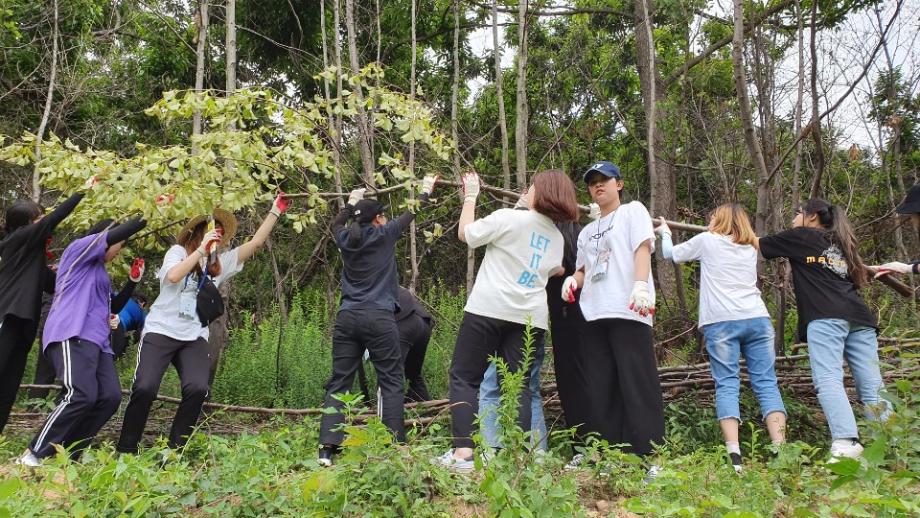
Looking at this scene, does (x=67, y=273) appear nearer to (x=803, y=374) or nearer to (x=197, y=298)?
(x=197, y=298)

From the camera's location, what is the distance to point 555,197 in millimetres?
4375

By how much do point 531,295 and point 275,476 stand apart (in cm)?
178

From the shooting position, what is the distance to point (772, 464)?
136 inches

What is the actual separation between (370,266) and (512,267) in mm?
1037

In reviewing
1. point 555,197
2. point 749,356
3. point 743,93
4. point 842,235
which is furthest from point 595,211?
point 743,93

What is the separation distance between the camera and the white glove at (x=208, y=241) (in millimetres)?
4898

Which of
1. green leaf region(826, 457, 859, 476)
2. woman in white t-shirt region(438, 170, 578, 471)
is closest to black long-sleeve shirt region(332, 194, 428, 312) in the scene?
woman in white t-shirt region(438, 170, 578, 471)

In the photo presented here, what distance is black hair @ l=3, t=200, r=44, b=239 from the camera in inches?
193

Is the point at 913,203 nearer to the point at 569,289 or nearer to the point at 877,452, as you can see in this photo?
the point at 569,289

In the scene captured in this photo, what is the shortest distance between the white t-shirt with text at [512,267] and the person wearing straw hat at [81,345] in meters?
2.22

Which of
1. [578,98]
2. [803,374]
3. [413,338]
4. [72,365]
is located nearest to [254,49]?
[578,98]

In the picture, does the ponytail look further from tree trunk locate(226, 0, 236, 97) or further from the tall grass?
tree trunk locate(226, 0, 236, 97)

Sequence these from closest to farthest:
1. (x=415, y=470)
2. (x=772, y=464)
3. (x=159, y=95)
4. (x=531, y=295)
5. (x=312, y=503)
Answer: (x=312, y=503) → (x=415, y=470) → (x=772, y=464) → (x=531, y=295) → (x=159, y=95)

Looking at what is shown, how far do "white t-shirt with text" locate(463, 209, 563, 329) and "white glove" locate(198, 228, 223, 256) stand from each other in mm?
1728
